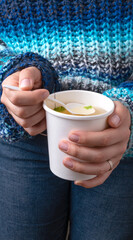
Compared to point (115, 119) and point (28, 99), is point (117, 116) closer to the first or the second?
point (115, 119)

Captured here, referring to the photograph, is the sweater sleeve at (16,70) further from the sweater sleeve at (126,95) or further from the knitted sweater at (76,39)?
the sweater sleeve at (126,95)

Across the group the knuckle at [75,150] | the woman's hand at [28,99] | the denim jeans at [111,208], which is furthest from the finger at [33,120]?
the denim jeans at [111,208]

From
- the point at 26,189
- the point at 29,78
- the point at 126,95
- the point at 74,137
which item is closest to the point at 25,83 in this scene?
the point at 29,78

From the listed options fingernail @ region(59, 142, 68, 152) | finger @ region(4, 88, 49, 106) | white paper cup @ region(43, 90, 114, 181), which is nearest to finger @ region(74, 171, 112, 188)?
white paper cup @ region(43, 90, 114, 181)

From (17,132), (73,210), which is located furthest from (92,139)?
(73,210)

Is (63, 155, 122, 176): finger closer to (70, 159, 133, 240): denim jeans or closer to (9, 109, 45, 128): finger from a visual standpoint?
(9, 109, 45, 128): finger

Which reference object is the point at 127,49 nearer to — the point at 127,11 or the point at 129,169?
the point at 127,11
